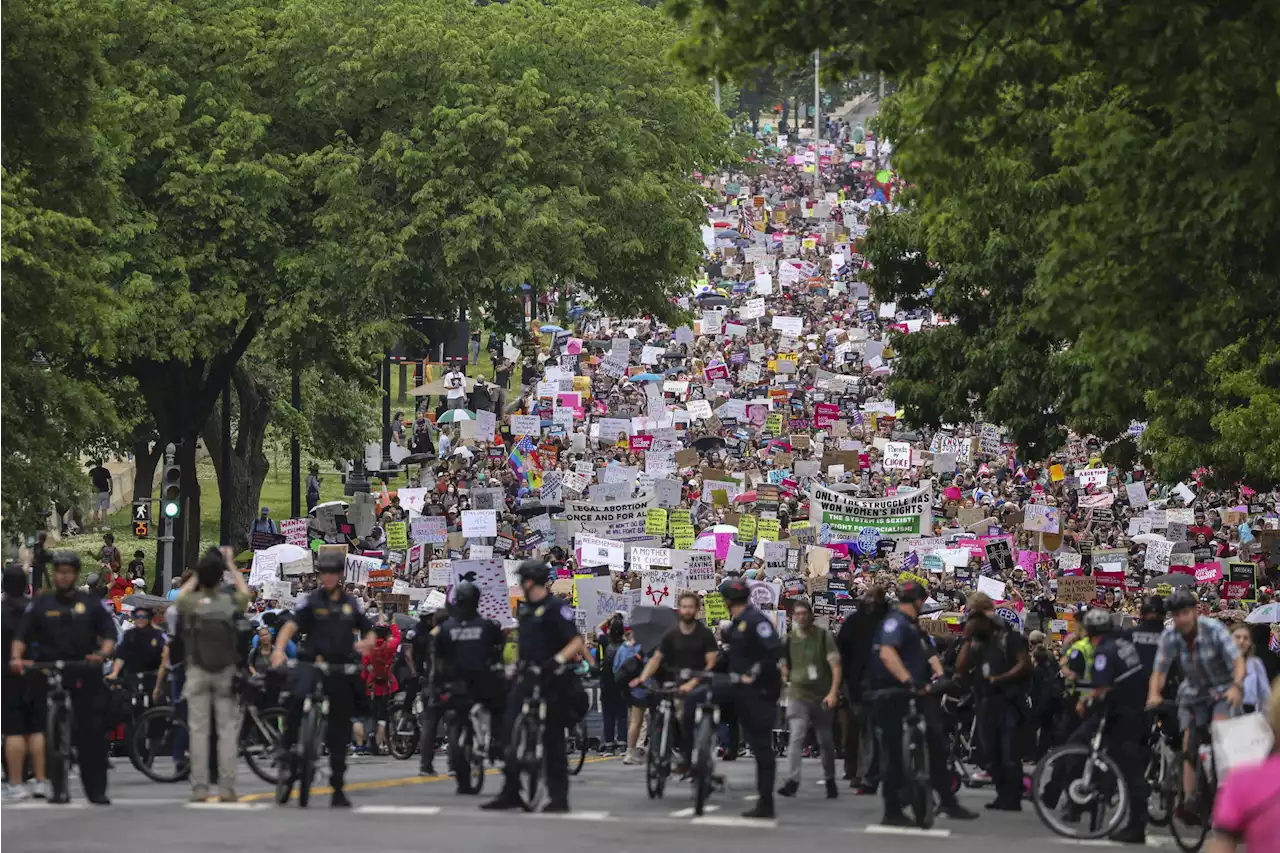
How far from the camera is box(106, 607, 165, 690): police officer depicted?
18578 millimetres

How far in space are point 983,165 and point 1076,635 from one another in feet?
13.5

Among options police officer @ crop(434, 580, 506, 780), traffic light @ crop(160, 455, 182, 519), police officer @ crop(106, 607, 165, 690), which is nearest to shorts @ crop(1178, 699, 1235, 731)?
police officer @ crop(434, 580, 506, 780)

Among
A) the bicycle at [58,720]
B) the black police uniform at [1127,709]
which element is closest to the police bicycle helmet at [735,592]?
the black police uniform at [1127,709]

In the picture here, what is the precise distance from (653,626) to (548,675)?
3098 millimetres

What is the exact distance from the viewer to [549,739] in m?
14.4

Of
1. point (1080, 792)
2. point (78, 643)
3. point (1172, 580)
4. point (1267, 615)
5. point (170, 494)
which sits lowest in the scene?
point (1080, 792)

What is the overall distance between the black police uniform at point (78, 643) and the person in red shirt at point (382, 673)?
611 centimetres

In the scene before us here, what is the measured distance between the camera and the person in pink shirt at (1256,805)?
658 centimetres

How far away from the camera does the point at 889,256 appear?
1366 inches

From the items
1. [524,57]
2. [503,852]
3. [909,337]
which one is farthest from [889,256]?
[503,852]

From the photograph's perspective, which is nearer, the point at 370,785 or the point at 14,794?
the point at 14,794

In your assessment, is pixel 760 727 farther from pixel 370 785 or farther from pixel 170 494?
pixel 170 494

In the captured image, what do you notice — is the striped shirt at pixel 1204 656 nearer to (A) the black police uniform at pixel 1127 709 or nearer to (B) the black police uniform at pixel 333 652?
(A) the black police uniform at pixel 1127 709

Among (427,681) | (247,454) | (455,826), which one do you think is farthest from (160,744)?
(247,454)
